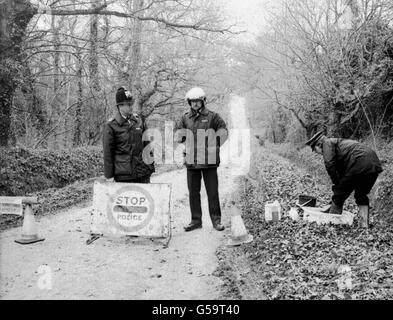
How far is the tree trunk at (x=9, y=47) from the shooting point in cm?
1123

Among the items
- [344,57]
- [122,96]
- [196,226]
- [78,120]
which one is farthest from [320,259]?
[78,120]

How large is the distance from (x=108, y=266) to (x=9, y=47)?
8.49 meters

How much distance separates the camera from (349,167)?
6992mm

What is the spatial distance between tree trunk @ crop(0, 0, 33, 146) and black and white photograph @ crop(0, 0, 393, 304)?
0.04 m

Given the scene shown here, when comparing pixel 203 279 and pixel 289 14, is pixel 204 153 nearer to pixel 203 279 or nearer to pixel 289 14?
pixel 203 279

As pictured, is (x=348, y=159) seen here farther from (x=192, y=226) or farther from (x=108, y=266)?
(x=108, y=266)

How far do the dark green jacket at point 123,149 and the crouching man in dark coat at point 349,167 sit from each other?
3133 millimetres

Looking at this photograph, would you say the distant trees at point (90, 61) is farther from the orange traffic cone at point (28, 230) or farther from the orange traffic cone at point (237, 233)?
the orange traffic cone at point (237, 233)

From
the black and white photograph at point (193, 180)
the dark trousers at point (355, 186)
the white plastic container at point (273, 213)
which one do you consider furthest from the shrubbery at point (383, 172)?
the white plastic container at point (273, 213)

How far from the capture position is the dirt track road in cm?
508

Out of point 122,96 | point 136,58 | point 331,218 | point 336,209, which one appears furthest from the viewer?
point 136,58

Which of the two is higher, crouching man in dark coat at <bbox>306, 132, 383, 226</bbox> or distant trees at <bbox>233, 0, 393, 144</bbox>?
distant trees at <bbox>233, 0, 393, 144</bbox>

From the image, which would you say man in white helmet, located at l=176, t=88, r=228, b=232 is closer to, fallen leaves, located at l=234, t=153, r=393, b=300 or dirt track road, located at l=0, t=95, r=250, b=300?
dirt track road, located at l=0, t=95, r=250, b=300

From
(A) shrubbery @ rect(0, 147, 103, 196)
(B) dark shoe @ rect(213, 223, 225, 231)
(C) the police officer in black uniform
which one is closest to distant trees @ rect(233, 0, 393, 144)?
(B) dark shoe @ rect(213, 223, 225, 231)
